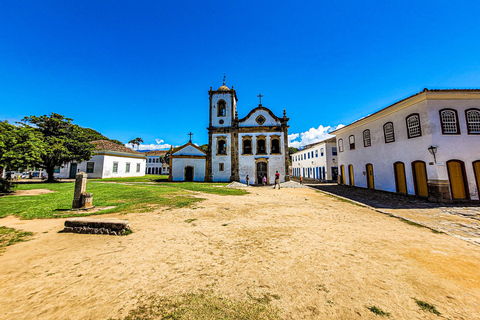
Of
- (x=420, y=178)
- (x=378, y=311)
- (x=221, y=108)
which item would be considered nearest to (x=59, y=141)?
(x=221, y=108)

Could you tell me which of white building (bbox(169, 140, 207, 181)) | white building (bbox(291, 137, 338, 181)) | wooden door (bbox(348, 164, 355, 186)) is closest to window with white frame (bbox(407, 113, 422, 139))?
wooden door (bbox(348, 164, 355, 186))

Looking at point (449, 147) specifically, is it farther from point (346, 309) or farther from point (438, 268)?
point (346, 309)

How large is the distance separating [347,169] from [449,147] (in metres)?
8.83

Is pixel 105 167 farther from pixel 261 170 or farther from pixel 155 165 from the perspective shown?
pixel 155 165

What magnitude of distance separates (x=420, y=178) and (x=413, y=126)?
3.55m

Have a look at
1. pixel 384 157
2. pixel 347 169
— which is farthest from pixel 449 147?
pixel 347 169

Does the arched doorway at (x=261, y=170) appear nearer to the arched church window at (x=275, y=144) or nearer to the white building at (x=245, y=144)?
the white building at (x=245, y=144)

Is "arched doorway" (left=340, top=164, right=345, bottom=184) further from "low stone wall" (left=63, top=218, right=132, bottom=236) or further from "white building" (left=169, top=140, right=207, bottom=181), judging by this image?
"low stone wall" (left=63, top=218, right=132, bottom=236)


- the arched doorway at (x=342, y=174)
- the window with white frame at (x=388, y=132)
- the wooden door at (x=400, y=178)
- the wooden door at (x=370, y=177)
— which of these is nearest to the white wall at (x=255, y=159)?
the arched doorway at (x=342, y=174)

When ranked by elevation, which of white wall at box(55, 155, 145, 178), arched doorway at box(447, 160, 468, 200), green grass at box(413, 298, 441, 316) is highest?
white wall at box(55, 155, 145, 178)

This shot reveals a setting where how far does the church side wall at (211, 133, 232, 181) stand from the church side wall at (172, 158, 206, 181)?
197 cm

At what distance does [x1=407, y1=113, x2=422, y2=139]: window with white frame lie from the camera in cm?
1186

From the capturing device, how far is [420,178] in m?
11.8

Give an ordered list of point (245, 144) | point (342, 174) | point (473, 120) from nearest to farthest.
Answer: point (473, 120)
point (342, 174)
point (245, 144)
